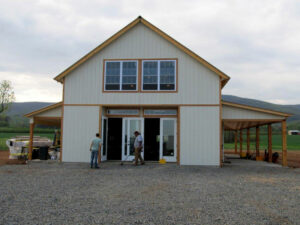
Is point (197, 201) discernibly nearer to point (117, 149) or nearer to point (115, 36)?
point (117, 149)

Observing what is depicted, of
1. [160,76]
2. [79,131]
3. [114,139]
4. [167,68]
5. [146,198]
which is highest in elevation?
[167,68]

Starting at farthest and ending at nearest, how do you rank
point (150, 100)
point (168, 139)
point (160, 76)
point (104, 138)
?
1. point (104, 138)
2. point (168, 139)
3. point (160, 76)
4. point (150, 100)

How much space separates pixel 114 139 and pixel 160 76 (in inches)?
163

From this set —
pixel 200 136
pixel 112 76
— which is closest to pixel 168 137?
pixel 200 136

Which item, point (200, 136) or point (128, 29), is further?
point (128, 29)

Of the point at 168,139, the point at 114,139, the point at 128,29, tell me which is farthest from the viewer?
the point at 114,139

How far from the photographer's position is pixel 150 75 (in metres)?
15.3

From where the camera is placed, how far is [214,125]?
14578mm

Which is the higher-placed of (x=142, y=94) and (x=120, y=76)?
(x=120, y=76)

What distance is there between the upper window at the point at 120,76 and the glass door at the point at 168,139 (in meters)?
2.48

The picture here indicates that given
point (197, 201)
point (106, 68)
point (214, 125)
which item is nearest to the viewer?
point (197, 201)

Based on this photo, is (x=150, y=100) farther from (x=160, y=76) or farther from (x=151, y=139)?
(x=151, y=139)

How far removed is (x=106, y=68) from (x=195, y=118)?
5166 millimetres

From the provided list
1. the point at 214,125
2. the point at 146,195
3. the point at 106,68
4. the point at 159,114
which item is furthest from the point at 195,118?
the point at 146,195
